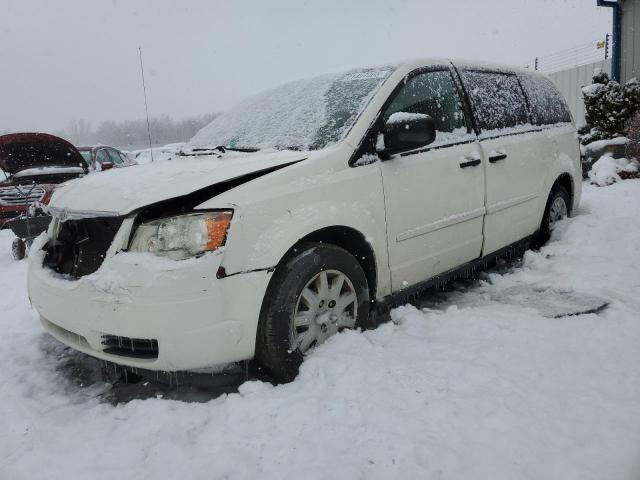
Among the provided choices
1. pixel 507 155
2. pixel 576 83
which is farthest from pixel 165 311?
pixel 576 83

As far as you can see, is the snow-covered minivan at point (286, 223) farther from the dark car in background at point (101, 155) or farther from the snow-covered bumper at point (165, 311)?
the dark car in background at point (101, 155)

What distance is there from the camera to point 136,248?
2262 mm

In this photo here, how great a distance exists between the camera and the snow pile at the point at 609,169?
8008 millimetres

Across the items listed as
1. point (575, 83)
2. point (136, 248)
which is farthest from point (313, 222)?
point (575, 83)

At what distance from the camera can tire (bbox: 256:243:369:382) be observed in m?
2.38

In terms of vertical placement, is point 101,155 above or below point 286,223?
above

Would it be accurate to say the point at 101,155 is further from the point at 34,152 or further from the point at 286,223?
the point at 286,223

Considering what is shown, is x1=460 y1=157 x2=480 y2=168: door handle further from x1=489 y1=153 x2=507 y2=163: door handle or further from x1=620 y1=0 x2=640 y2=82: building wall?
x1=620 y1=0 x2=640 y2=82: building wall

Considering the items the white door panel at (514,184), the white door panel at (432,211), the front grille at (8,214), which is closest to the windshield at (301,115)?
the white door panel at (432,211)

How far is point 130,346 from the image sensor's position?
2.28 meters

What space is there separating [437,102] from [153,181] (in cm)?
204

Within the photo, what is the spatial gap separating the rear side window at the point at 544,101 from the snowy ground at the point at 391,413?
2.11 metres

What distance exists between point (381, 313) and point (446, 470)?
5.21 ft

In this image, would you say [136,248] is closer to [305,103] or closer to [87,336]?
[87,336]
